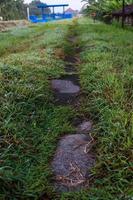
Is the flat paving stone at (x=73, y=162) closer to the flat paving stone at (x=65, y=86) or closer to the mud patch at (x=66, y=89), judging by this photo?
the mud patch at (x=66, y=89)

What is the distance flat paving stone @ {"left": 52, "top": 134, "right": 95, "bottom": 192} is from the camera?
2785 mm

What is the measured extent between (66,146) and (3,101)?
1089 mm

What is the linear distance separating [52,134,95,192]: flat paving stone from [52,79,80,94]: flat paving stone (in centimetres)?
170

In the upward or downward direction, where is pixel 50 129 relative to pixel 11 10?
downward

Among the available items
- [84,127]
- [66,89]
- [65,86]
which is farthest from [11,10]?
[84,127]

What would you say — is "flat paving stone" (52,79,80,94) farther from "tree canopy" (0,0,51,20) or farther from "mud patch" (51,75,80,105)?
"tree canopy" (0,0,51,20)

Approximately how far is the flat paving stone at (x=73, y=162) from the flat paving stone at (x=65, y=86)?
66.9 inches

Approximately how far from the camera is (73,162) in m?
3.08

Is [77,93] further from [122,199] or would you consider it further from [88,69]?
[122,199]

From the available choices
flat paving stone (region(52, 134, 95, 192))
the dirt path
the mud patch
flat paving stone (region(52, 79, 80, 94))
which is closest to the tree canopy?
the mud patch

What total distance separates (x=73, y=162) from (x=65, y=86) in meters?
2.54

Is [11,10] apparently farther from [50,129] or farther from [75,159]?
[75,159]

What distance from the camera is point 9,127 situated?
133 inches

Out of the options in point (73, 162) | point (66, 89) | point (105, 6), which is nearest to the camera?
point (73, 162)
